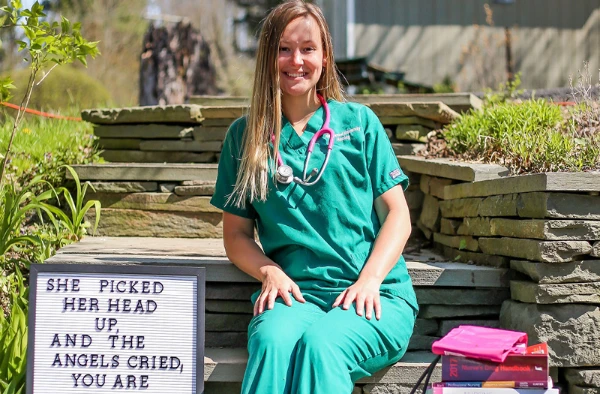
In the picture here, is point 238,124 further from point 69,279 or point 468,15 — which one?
point 468,15

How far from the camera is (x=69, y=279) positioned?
2.70 metres

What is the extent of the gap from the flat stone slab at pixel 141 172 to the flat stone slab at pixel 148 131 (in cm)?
52

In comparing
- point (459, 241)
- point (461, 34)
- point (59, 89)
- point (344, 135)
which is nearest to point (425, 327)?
point (459, 241)

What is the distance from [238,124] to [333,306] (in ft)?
2.55

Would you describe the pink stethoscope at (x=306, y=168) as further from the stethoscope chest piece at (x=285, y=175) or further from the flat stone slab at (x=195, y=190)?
the flat stone slab at (x=195, y=190)

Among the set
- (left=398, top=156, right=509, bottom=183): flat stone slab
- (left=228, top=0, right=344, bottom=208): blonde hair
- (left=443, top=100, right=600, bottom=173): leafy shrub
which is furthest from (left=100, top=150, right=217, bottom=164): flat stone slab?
(left=228, top=0, right=344, bottom=208): blonde hair

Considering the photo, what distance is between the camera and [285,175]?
268 centimetres

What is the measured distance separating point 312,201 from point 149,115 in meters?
1.99

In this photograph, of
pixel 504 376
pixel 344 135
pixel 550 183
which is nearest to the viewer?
pixel 504 376

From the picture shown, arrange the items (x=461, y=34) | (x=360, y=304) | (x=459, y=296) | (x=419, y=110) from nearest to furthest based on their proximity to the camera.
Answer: (x=360, y=304), (x=459, y=296), (x=419, y=110), (x=461, y=34)

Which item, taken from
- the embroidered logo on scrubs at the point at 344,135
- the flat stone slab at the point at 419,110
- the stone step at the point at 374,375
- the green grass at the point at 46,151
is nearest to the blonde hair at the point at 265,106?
the embroidered logo on scrubs at the point at 344,135

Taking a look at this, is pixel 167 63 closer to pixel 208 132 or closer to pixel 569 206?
pixel 208 132

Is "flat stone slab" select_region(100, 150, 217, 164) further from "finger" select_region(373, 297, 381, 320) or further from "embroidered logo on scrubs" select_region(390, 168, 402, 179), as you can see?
"finger" select_region(373, 297, 381, 320)

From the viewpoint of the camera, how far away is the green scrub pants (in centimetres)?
229
